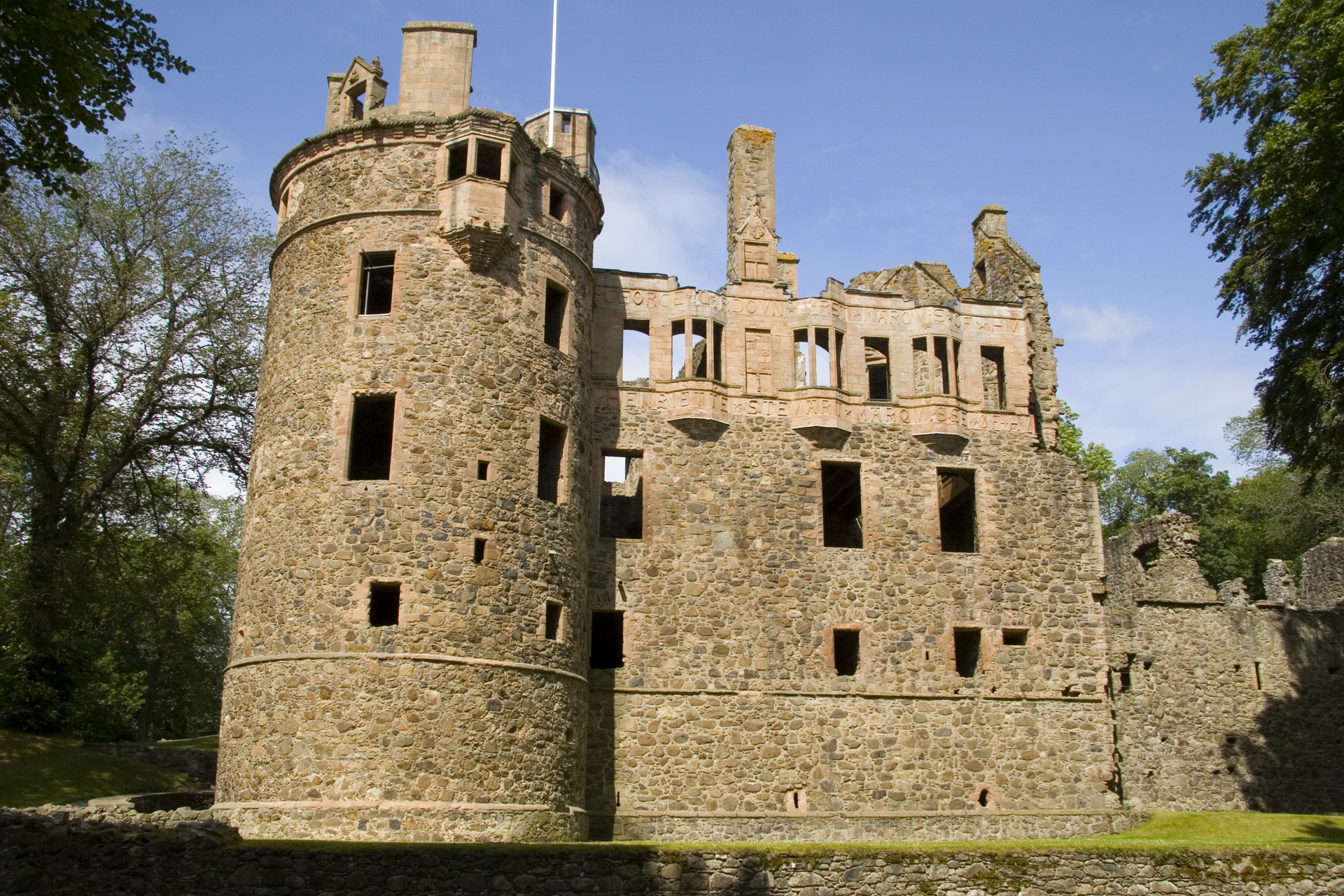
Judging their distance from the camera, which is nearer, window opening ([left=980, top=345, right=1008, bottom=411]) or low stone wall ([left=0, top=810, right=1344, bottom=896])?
low stone wall ([left=0, top=810, right=1344, bottom=896])

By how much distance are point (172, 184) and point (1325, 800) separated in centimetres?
3233

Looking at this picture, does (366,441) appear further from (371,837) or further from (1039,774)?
(1039,774)

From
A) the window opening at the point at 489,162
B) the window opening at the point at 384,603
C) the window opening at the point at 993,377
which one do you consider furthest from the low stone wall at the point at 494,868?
the window opening at the point at 993,377

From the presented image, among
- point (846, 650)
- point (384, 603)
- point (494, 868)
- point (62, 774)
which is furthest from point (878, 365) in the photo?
point (62, 774)

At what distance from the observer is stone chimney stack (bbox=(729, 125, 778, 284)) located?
25.7 m

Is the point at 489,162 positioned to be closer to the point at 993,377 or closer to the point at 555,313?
the point at 555,313

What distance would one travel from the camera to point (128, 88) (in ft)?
48.7

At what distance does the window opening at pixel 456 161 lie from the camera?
21.0 metres

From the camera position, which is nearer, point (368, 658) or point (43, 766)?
point (368, 658)

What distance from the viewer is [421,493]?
19094mm

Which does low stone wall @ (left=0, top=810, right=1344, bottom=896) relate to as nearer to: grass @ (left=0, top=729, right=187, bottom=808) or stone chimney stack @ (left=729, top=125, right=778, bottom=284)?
grass @ (left=0, top=729, right=187, bottom=808)

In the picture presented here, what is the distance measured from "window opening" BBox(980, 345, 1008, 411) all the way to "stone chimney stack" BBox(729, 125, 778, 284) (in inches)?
206

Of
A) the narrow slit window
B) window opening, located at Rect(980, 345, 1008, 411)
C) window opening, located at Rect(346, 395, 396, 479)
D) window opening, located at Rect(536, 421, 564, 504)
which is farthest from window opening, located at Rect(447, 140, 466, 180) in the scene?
window opening, located at Rect(980, 345, 1008, 411)

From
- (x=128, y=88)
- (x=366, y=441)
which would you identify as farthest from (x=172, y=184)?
(x=128, y=88)
